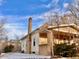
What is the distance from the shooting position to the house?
2336 centimetres

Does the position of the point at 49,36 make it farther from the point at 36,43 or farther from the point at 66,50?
the point at 36,43

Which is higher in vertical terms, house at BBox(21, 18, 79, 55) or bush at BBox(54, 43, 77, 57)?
house at BBox(21, 18, 79, 55)

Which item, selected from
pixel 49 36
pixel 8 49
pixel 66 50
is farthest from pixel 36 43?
pixel 66 50

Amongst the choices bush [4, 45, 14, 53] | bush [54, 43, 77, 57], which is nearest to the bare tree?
bush [4, 45, 14, 53]

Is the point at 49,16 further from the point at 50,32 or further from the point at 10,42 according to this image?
the point at 50,32

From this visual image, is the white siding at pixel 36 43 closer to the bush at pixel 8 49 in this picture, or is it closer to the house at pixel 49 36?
the house at pixel 49 36

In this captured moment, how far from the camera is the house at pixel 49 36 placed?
76.6 feet

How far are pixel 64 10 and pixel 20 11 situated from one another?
9.13 m

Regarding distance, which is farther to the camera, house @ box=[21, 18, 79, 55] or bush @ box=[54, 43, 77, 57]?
house @ box=[21, 18, 79, 55]

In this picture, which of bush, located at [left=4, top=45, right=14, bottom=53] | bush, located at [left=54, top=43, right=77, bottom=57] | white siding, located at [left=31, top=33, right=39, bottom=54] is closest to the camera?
bush, located at [left=54, top=43, right=77, bottom=57]

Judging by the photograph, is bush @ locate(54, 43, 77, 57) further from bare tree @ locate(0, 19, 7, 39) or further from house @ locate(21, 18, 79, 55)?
bare tree @ locate(0, 19, 7, 39)

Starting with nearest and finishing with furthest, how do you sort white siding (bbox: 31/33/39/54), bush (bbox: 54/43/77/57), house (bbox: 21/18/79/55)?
bush (bbox: 54/43/77/57), house (bbox: 21/18/79/55), white siding (bbox: 31/33/39/54)

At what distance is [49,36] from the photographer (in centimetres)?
2289

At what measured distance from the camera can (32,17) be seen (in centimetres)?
2942
